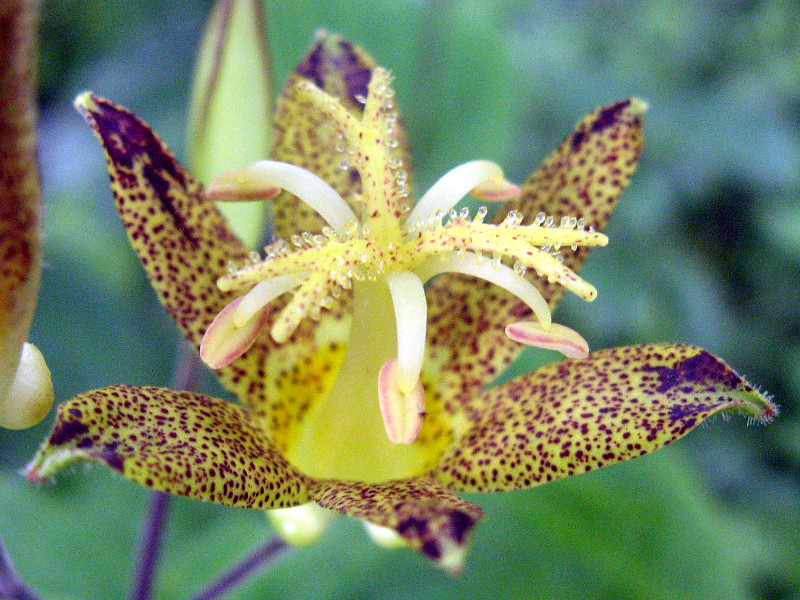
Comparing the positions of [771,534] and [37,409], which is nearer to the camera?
[37,409]

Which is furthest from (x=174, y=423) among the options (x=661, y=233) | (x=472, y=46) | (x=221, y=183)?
(x=661, y=233)

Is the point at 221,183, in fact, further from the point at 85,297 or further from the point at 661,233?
the point at 661,233

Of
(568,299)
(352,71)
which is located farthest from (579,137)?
(568,299)

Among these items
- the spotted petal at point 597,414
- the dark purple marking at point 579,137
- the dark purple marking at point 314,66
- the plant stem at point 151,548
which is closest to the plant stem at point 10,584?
the plant stem at point 151,548

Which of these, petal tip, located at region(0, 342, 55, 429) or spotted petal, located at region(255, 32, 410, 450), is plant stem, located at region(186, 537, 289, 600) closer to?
spotted petal, located at region(255, 32, 410, 450)

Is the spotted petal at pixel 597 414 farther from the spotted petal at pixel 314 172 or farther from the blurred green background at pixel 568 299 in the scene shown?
the blurred green background at pixel 568 299
